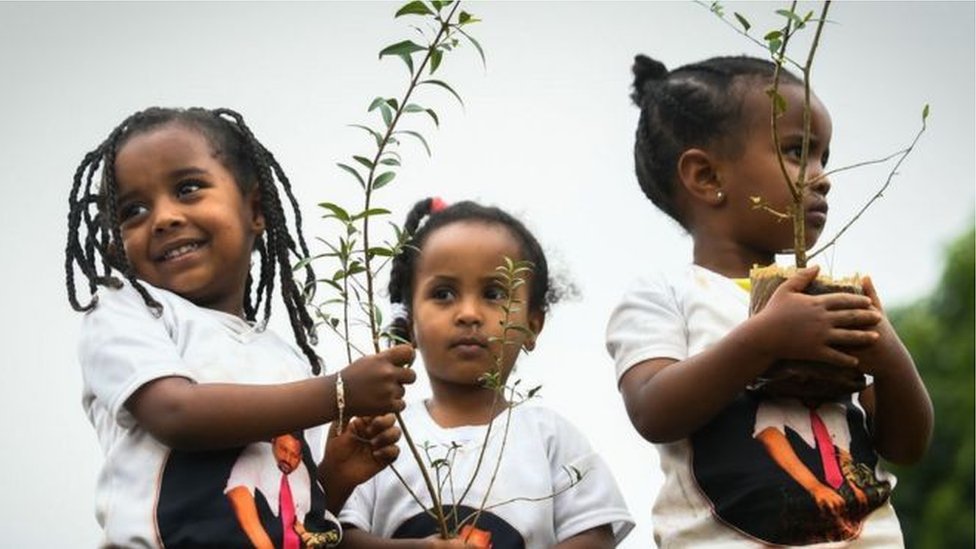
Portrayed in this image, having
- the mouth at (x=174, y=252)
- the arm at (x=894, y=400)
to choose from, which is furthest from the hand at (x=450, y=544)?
the arm at (x=894, y=400)

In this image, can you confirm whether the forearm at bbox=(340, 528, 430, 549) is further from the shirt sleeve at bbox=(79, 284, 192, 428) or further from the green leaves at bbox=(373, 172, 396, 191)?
the green leaves at bbox=(373, 172, 396, 191)

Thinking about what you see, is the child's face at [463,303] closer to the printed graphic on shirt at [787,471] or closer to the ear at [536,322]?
the ear at [536,322]

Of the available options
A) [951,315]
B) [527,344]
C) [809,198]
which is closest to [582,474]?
[527,344]

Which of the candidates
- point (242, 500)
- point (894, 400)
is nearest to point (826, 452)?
→ point (894, 400)

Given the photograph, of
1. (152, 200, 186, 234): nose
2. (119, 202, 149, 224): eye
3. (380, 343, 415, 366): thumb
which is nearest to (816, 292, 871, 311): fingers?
(380, 343, 415, 366): thumb

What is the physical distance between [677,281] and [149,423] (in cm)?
160

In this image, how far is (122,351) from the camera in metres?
3.93

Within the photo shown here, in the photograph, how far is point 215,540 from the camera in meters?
3.78

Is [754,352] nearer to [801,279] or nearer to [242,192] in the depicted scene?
[801,279]

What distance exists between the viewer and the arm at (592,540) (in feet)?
15.4

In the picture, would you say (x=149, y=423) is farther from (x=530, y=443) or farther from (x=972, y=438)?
(x=972, y=438)

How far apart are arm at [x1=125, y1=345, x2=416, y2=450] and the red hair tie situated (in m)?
1.80

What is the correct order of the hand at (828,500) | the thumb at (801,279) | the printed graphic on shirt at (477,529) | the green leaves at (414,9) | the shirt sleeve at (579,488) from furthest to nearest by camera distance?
the shirt sleeve at (579,488), the printed graphic on shirt at (477,529), the hand at (828,500), the thumb at (801,279), the green leaves at (414,9)

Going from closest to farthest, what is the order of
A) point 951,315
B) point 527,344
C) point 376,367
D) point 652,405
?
point 376,367, point 652,405, point 527,344, point 951,315
